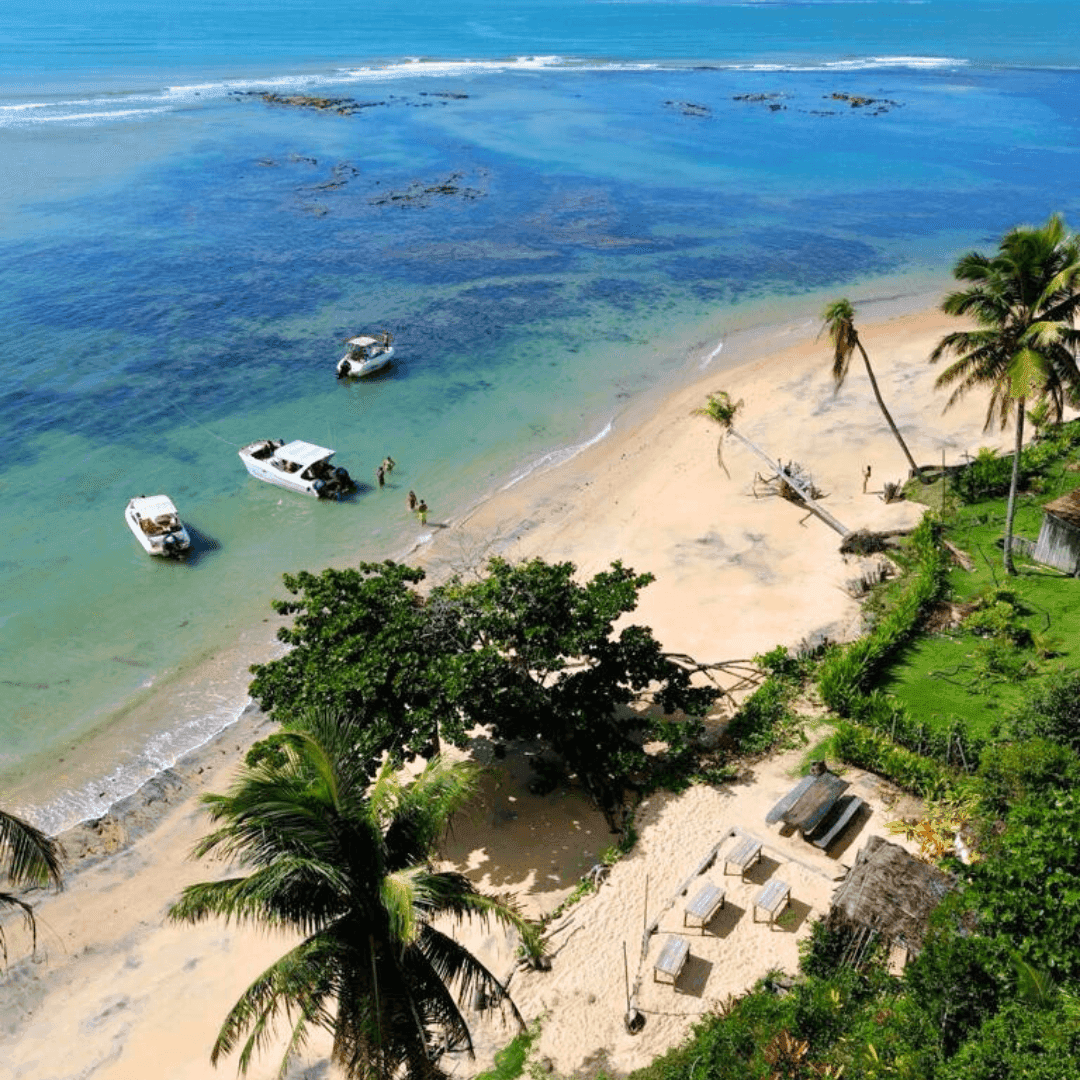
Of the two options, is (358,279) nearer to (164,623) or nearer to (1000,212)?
(164,623)

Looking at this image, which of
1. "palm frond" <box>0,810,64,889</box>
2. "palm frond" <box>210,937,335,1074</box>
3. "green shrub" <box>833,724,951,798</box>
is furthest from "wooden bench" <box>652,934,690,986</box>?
"palm frond" <box>0,810,64,889</box>

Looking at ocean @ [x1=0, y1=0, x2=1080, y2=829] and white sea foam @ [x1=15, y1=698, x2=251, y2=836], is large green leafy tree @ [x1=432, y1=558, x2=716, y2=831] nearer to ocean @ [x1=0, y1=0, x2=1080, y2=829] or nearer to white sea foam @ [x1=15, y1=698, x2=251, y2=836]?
white sea foam @ [x1=15, y1=698, x2=251, y2=836]

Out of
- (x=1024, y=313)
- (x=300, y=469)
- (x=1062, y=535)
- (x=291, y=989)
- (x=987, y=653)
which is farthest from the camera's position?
(x=300, y=469)

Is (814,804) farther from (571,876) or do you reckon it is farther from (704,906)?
(571,876)

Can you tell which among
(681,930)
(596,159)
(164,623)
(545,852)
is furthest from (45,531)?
(596,159)

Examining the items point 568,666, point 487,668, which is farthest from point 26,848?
point 568,666

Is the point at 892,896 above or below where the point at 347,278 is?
above

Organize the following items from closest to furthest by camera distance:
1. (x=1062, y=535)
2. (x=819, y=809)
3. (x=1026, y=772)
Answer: (x=1026, y=772) < (x=819, y=809) < (x=1062, y=535)
